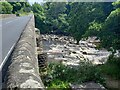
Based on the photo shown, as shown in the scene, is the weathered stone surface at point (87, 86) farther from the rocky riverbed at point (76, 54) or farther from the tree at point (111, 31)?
the tree at point (111, 31)

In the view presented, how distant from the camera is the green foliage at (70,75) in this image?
14.0 meters

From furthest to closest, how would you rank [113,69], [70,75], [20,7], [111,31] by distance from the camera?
[20,7] < [111,31] < [113,69] < [70,75]

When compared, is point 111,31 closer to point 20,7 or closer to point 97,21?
point 97,21

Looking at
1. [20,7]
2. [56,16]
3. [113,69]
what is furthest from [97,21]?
[56,16]

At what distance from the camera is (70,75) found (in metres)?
15.4

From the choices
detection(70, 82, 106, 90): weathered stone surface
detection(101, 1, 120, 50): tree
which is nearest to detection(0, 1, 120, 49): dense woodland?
detection(101, 1, 120, 50): tree

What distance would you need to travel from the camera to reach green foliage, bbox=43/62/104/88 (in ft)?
46.0

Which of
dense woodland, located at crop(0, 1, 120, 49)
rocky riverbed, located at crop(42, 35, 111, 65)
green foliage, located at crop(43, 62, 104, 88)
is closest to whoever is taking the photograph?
green foliage, located at crop(43, 62, 104, 88)

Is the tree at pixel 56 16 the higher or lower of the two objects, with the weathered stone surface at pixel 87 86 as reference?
lower

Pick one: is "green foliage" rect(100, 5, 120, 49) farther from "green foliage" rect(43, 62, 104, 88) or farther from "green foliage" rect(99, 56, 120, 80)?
"green foliage" rect(43, 62, 104, 88)

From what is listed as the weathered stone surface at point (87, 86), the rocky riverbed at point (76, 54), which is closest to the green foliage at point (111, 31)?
the rocky riverbed at point (76, 54)

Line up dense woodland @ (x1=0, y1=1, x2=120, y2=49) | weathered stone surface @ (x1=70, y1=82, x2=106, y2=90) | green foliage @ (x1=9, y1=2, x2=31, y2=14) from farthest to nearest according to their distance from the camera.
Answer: green foliage @ (x1=9, y1=2, x2=31, y2=14) → dense woodland @ (x1=0, y1=1, x2=120, y2=49) → weathered stone surface @ (x1=70, y1=82, x2=106, y2=90)

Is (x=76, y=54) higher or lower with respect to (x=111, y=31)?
lower

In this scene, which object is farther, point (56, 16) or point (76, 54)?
point (56, 16)
